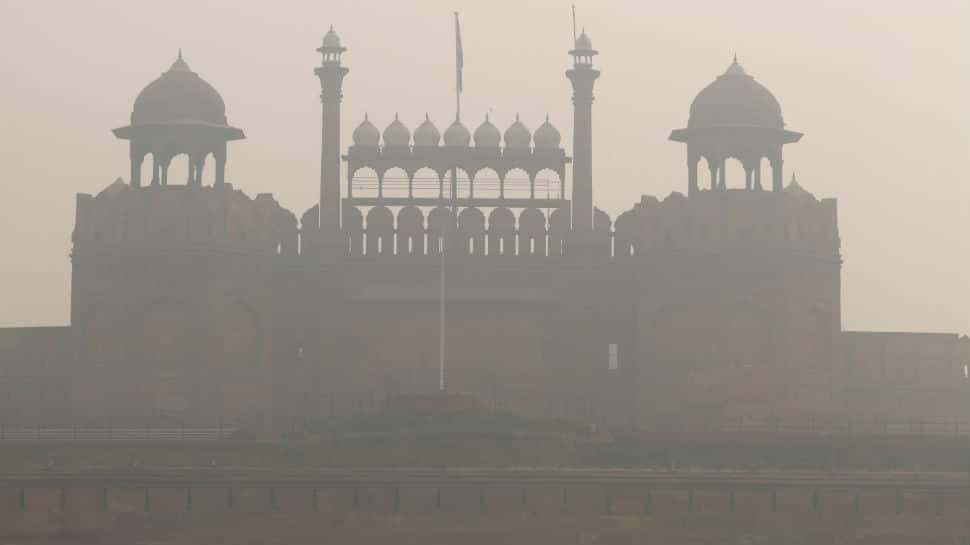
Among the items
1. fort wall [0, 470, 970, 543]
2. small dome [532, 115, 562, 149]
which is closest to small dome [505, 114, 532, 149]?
small dome [532, 115, 562, 149]

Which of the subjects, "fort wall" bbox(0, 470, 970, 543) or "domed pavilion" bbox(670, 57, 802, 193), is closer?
"fort wall" bbox(0, 470, 970, 543)

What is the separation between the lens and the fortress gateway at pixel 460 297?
56.0 metres

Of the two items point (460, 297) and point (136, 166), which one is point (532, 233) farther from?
point (136, 166)

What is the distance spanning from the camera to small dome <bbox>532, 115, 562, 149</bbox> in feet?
200

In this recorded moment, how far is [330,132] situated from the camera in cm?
5925

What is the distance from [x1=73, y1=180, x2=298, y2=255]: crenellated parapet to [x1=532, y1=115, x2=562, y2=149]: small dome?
312 inches

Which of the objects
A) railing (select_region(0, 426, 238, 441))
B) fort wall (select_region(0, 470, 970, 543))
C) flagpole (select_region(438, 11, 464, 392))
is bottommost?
fort wall (select_region(0, 470, 970, 543))

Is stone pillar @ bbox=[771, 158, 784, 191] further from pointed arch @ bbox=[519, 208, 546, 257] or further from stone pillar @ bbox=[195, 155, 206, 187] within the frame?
stone pillar @ bbox=[195, 155, 206, 187]

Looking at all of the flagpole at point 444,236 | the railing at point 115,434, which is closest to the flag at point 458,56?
the flagpole at point 444,236

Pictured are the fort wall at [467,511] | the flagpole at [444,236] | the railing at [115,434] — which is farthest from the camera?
the flagpole at [444,236]

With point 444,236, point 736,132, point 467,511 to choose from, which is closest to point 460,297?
point 444,236

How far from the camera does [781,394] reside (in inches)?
2191

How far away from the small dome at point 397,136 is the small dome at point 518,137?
275 cm

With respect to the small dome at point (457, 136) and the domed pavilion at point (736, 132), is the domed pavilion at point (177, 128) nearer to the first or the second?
the small dome at point (457, 136)
